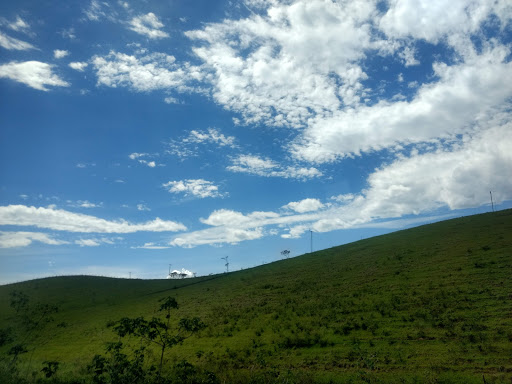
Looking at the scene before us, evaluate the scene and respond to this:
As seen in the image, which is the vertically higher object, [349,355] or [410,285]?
[410,285]

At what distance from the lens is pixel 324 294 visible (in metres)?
43.1

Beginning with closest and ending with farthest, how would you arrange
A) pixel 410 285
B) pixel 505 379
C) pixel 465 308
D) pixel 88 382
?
pixel 505 379, pixel 88 382, pixel 465 308, pixel 410 285

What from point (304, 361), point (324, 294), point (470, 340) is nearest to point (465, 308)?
point (470, 340)

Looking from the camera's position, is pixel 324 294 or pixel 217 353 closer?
pixel 217 353

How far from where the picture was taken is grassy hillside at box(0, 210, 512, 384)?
2148cm

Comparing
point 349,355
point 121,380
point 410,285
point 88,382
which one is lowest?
point 88,382

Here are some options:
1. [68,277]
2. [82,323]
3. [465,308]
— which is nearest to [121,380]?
[465,308]

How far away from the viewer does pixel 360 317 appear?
3130 cm

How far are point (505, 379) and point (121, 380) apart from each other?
1817cm

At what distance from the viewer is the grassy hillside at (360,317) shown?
21.5 metres

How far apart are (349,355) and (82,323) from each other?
4694cm

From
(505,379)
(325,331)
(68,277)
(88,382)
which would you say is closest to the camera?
(505,379)

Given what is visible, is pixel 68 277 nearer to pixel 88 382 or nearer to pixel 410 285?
pixel 88 382

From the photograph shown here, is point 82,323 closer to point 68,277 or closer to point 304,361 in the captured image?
point 304,361
